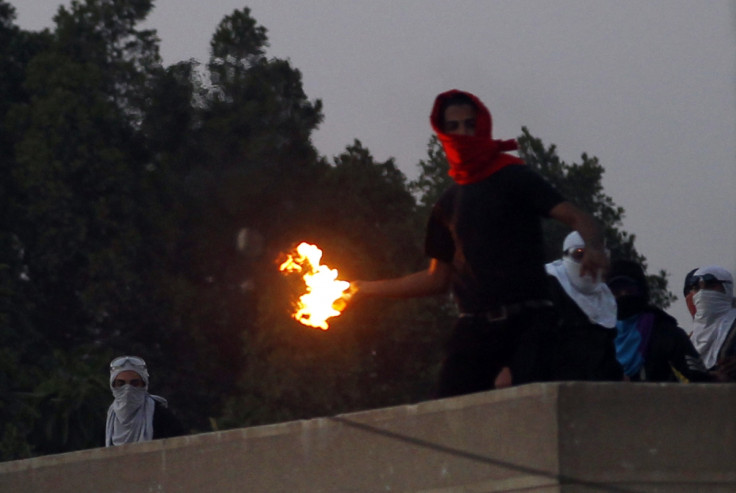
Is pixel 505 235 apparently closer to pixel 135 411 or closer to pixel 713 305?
pixel 713 305

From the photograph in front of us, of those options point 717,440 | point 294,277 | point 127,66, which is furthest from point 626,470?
point 127,66

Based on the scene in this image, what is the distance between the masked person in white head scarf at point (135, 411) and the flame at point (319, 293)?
2970 millimetres

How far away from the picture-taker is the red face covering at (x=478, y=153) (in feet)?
16.4

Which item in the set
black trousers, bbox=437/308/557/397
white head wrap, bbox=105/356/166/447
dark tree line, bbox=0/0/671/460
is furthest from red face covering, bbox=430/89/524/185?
dark tree line, bbox=0/0/671/460

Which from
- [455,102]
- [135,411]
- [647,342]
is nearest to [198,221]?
[135,411]

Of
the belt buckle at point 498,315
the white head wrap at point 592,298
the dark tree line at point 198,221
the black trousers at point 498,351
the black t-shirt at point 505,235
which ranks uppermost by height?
the dark tree line at point 198,221

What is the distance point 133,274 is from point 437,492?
117 ft

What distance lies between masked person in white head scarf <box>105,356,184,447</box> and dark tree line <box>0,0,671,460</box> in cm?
2597

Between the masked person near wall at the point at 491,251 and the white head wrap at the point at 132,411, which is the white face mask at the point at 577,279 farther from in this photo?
the white head wrap at the point at 132,411

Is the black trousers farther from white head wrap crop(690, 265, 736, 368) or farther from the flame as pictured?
white head wrap crop(690, 265, 736, 368)

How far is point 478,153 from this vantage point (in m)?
4.98

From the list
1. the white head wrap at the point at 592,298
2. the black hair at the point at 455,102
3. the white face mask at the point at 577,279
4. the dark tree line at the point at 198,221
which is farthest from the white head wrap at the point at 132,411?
the dark tree line at the point at 198,221

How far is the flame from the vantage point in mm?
5578

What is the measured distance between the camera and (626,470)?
4426 mm
